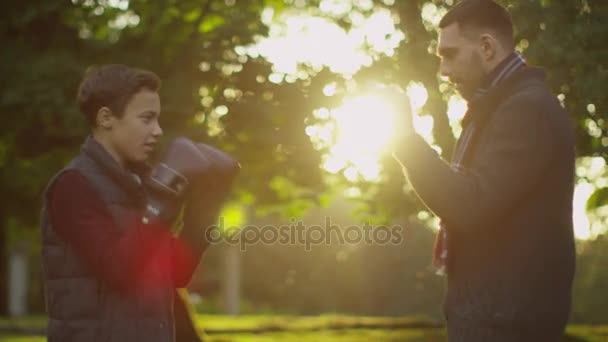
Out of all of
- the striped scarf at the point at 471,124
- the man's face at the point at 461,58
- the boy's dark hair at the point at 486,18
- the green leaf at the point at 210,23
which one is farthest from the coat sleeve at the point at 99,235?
the green leaf at the point at 210,23

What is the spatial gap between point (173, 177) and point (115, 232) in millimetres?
340

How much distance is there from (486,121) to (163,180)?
4.64 ft

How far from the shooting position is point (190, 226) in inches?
144

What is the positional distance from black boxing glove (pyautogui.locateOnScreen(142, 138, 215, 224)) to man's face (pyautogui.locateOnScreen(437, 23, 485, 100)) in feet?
3.96

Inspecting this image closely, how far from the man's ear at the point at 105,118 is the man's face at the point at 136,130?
1 cm

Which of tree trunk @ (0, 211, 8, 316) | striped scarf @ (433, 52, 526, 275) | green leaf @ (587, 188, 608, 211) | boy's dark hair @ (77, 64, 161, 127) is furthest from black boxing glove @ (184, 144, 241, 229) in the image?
tree trunk @ (0, 211, 8, 316)

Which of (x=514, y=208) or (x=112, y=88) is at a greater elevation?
(x=112, y=88)

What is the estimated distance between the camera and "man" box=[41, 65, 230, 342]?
3371mm

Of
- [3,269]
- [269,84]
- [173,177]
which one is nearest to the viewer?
[173,177]

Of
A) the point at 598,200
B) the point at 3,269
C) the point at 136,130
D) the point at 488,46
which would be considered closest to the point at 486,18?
the point at 488,46

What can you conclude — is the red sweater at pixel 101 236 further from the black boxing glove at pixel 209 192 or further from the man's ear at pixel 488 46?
the man's ear at pixel 488 46

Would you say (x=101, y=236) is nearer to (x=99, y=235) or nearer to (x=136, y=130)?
(x=99, y=235)

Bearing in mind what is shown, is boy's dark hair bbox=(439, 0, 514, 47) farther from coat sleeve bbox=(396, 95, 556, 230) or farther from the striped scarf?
coat sleeve bbox=(396, 95, 556, 230)

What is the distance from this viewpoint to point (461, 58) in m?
2.94
